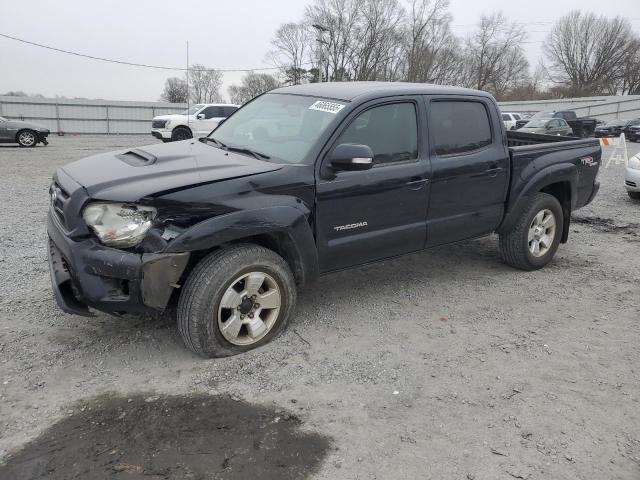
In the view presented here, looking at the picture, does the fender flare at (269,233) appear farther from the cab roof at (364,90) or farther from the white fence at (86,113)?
the white fence at (86,113)

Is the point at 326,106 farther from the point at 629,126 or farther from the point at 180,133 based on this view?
the point at 629,126

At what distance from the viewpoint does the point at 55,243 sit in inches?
138

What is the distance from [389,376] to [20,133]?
18215 millimetres

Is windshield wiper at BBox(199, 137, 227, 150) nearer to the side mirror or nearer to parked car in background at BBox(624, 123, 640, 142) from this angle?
the side mirror

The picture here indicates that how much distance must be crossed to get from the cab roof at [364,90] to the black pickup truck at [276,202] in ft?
0.06

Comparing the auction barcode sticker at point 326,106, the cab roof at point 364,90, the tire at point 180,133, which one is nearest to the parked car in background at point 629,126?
the tire at point 180,133

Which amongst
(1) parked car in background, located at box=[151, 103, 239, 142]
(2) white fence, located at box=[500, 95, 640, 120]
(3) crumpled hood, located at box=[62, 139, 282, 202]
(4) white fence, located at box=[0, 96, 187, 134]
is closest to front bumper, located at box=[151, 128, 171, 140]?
(1) parked car in background, located at box=[151, 103, 239, 142]

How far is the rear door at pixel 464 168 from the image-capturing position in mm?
4332

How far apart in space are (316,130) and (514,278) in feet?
8.86

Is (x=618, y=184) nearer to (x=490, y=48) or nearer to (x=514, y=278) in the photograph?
(x=514, y=278)

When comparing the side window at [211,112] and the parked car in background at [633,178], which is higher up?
the side window at [211,112]

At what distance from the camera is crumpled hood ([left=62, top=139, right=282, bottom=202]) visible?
3.13 meters

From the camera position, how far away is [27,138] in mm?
17719

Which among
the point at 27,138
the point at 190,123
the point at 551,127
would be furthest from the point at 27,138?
the point at 551,127
